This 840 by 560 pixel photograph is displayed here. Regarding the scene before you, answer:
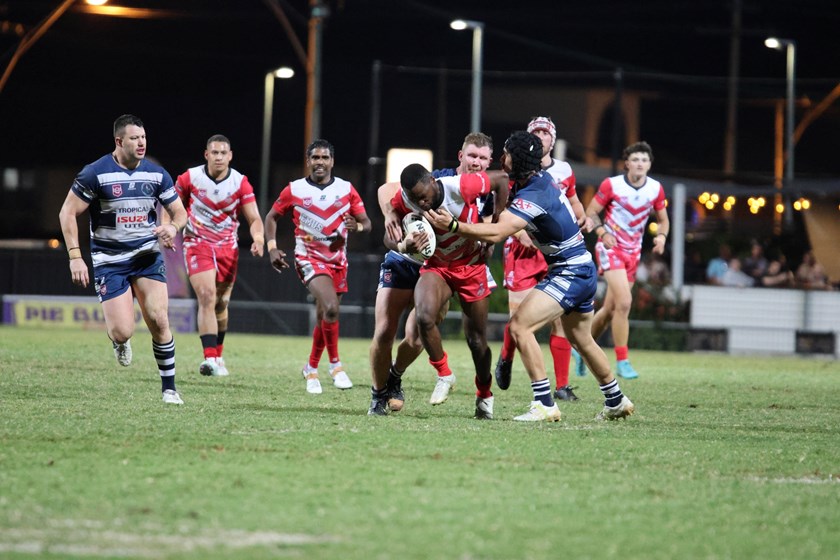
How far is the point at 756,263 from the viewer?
24312 millimetres

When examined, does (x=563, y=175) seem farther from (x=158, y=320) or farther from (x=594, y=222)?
(x=158, y=320)

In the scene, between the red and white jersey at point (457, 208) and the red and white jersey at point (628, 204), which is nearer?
the red and white jersey at point (457, 208)

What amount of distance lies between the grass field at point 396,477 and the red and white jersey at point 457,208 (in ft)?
3.85

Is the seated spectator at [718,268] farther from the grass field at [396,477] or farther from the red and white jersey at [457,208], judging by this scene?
the red and white jersey at [457,208]

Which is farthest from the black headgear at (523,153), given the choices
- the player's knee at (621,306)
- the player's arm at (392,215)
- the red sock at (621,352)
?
the red sock at (621,352)

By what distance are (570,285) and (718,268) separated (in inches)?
A: 611

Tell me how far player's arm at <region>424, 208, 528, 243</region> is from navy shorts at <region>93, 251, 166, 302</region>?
2511mm

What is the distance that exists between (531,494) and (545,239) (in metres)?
3.30

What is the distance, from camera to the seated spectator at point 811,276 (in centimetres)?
2347

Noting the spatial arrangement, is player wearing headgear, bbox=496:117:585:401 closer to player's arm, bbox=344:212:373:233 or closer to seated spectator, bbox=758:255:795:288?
player's arm, bbox=344:212:373:233

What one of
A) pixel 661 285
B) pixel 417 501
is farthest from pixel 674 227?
pixel 417 501

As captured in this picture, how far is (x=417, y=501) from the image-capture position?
5.97m

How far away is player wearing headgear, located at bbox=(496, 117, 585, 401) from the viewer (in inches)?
452

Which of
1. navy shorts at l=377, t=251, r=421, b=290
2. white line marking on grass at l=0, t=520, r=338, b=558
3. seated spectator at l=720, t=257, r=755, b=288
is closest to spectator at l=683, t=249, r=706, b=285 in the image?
seated spectator at l=720, t=257, r=755, b=288
